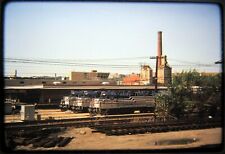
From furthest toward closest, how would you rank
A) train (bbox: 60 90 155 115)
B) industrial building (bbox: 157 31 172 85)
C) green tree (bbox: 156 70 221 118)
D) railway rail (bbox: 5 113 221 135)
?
train (bbox: 60 90 155 115)
industrial building (bbox: 157 31 172 85)
railway rail (bbox: 5 113 221 135)
green tree (bbox: 156 70 221 118)

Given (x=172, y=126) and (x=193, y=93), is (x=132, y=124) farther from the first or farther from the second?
(x=193, y=93)

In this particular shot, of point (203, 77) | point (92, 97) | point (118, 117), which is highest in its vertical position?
point (203, 77)

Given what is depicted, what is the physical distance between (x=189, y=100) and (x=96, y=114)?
299cm

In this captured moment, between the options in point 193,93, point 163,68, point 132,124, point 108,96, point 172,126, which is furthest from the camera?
point 108,96

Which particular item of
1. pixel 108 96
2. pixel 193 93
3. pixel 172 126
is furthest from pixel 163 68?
pixel 108 96

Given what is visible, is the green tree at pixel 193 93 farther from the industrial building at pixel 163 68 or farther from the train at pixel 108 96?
the train at pixel 108 96

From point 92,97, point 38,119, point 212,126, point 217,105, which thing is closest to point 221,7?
point 217,105

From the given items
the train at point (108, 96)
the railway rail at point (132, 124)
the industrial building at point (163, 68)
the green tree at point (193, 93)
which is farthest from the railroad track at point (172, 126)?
the industrial building at point (163, 68)

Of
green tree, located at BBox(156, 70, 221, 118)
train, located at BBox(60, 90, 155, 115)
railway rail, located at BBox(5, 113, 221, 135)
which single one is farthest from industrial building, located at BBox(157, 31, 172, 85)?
train, located at BBox(60, 90, 155, 115)

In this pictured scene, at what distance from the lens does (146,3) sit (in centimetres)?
264

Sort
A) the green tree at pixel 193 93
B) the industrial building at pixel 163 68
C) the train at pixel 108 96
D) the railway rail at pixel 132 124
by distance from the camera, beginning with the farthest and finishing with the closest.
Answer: the train at pixel 108 96
the industrial building at pixel 163 68
the railway rail at pixel 132 124
the green tree at pixel 193 93

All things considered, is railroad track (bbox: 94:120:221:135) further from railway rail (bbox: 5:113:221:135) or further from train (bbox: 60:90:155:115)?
train (bbox: 60:90:155:115)

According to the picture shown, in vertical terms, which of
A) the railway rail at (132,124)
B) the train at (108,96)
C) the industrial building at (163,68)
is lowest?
the railway rail at (132,124)

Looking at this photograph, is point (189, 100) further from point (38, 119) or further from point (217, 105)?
point (38, 119)
